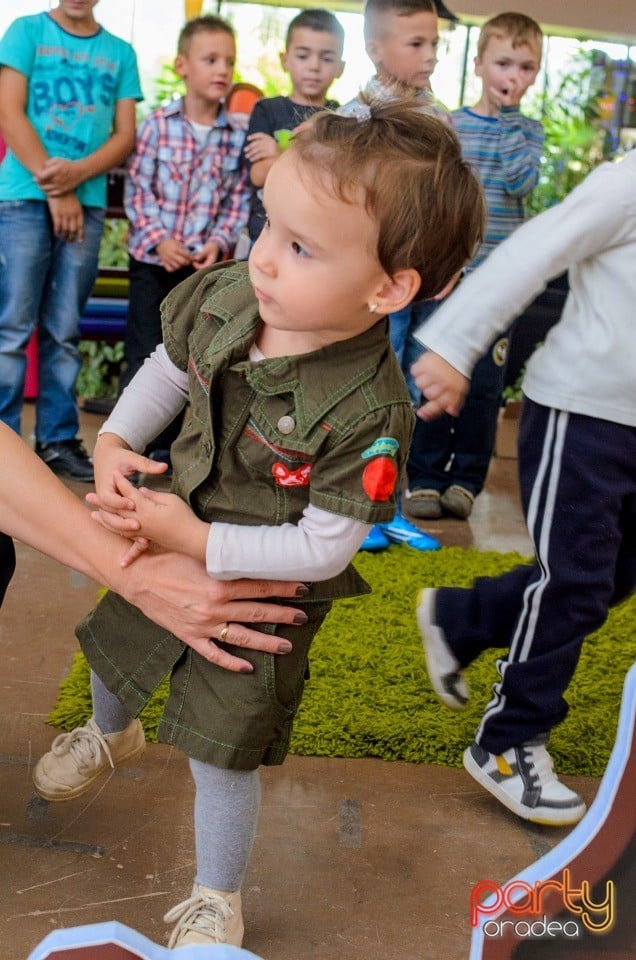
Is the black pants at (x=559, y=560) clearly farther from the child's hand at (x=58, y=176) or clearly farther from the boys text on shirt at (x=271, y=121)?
the child's hand at (x=58, y=176)

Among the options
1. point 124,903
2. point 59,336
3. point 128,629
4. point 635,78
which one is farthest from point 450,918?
point 635,78

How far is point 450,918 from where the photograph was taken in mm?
1508

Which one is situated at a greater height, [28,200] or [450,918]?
[28,200]

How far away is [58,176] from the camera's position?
128 inches

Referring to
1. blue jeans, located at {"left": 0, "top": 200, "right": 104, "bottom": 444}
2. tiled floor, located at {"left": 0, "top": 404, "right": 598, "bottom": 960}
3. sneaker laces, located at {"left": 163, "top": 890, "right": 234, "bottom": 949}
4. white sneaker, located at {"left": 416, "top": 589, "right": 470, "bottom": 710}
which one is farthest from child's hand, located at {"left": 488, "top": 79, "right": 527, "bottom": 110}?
sneaker laces, located at {"left": 163, "top": 890, "right": 234, "bottom": 949}

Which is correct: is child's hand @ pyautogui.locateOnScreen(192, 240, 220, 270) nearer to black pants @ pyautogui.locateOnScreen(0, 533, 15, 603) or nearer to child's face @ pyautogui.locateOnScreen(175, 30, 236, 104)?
child's face @ pyautogui.locateOnScreen(175, 30, 236, 104)

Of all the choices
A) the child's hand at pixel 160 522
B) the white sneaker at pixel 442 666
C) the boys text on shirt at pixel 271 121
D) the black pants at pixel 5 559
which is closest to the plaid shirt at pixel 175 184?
the boys text on shirt at pixel 271 121

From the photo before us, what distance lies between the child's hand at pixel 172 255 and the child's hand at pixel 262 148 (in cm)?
36

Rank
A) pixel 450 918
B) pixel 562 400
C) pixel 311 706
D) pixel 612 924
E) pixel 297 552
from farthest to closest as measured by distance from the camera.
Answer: pixel 311 706
pixel 562 400
pixel 450 918
pixel 297 552
pixel 612 924

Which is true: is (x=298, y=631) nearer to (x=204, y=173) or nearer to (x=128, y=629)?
(x=128, y=629)

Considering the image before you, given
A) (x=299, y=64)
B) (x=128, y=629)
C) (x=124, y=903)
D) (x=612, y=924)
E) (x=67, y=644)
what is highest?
(x=299, y=64)

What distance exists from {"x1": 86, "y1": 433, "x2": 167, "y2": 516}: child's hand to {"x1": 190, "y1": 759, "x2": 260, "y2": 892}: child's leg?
34 centimetres

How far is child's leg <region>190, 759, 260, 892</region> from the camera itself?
4.45 ft

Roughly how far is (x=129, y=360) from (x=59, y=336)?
0.24m
